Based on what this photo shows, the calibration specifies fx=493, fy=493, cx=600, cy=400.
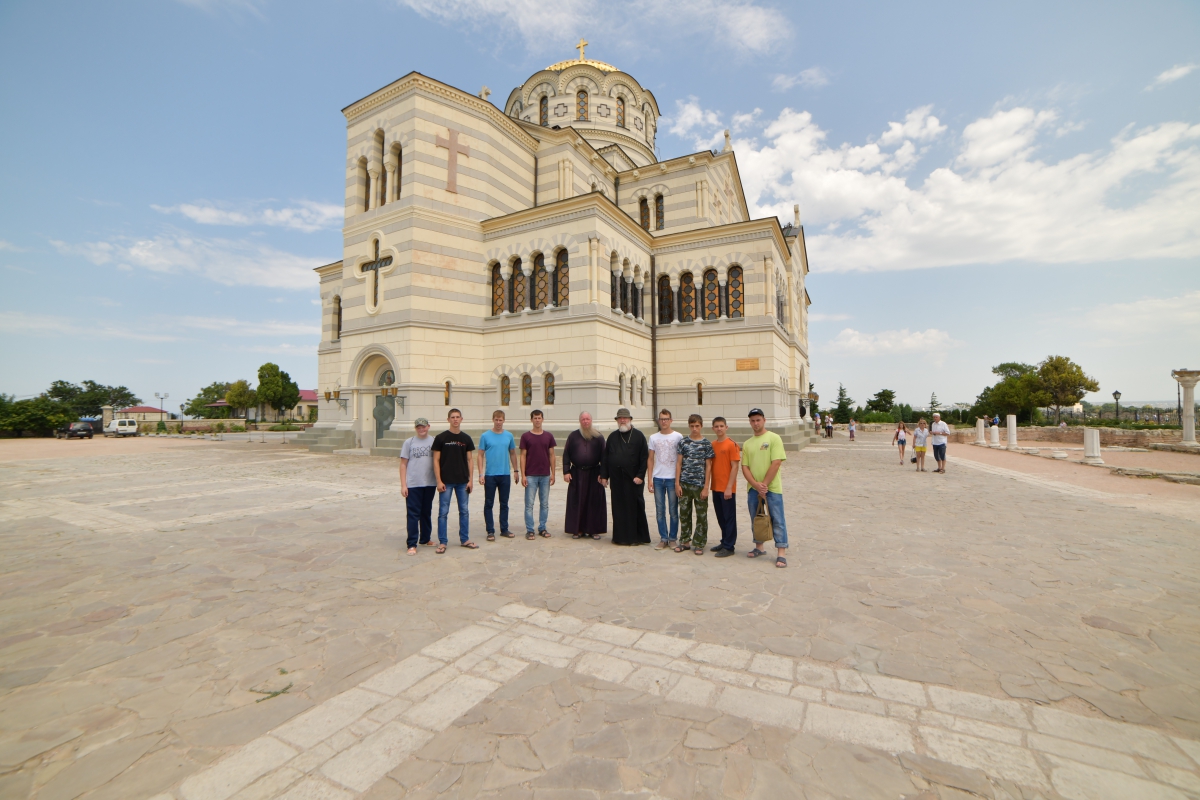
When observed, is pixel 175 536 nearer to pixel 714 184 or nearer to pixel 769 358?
pixel 769 358

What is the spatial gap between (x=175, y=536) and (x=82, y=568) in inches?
54.8

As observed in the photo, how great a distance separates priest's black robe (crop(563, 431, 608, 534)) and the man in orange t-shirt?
1.66 metres

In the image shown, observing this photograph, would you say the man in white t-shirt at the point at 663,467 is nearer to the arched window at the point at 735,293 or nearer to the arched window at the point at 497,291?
the arched window at the point at 497,291

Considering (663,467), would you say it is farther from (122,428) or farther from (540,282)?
(122,428)

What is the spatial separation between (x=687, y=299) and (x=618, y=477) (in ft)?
53.3

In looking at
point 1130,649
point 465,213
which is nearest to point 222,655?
point 1130,649

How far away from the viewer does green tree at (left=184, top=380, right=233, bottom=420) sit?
3207 inches

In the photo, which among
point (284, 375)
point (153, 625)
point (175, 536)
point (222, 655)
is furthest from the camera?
point (284, 375)

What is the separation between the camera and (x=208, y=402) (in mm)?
84688

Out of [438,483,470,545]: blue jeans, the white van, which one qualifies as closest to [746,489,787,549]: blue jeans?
[438,483,470,545]: blue jeans

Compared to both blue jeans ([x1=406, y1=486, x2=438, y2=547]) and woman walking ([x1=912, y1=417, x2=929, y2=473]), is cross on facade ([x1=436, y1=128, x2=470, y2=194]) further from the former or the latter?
woman walking ([x1=912, y1=417, x2=929, y2=473])

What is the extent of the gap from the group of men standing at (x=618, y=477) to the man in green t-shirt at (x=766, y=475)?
0.04ft

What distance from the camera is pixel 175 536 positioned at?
684 centimetres

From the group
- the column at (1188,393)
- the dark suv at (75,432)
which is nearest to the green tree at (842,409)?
the column at (1188,393)
